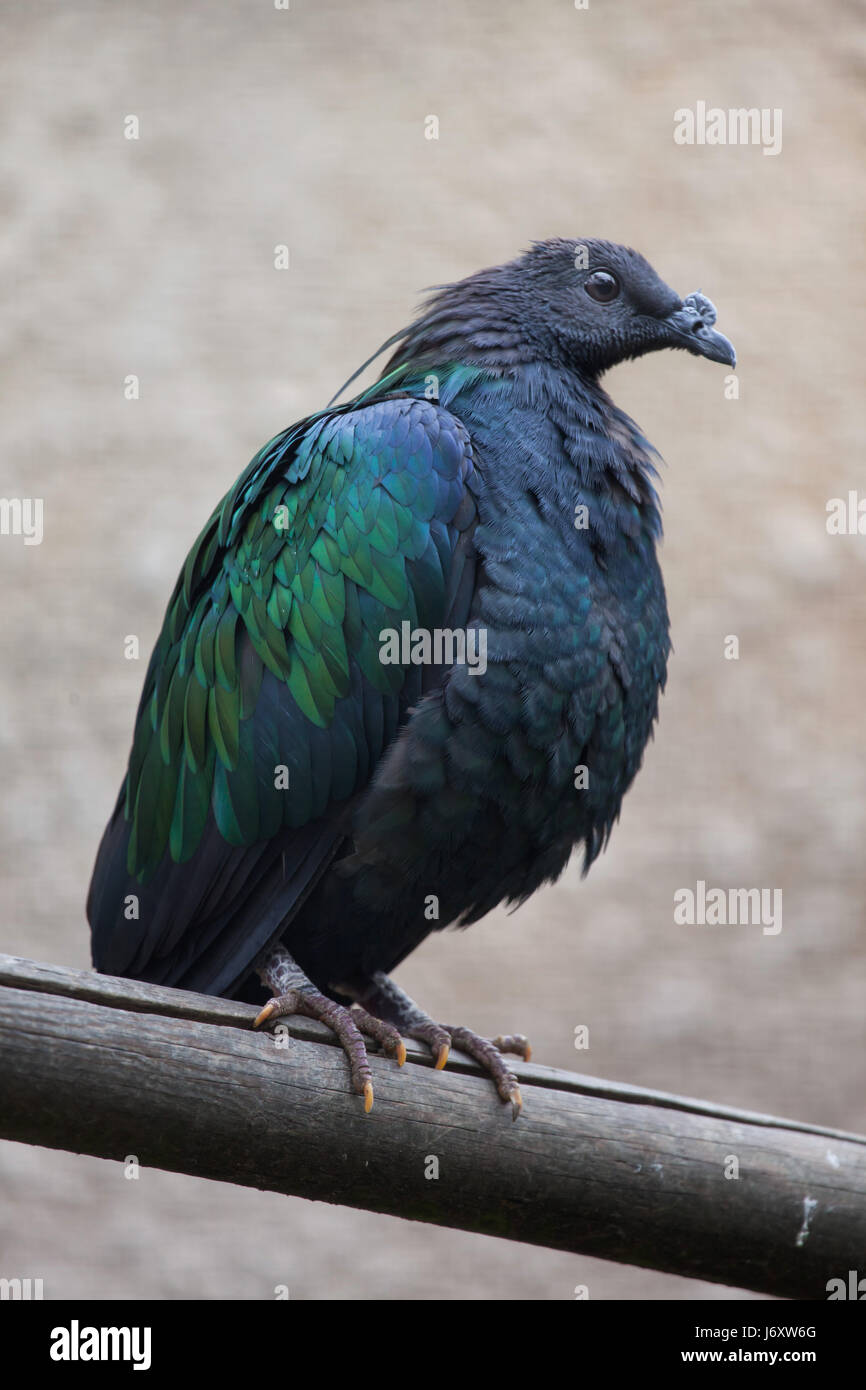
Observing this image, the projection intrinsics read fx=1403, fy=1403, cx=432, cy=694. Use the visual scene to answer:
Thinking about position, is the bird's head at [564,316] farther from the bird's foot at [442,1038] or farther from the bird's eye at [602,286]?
the bird's foot at [442,1038]

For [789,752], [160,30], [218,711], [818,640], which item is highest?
[160,30]

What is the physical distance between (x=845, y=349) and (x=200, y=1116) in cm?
476

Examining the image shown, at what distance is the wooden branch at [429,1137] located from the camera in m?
2.30

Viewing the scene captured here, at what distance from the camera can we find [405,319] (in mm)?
5910

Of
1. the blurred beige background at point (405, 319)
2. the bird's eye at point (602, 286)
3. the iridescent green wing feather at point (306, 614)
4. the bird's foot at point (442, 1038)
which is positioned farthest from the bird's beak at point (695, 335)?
the blurred beige background at point (405, 319)

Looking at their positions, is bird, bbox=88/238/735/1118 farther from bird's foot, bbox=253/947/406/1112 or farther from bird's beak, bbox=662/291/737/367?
bird's beak, bbox=662/291/737/367

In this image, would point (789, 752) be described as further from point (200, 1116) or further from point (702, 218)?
point (200, 1116)

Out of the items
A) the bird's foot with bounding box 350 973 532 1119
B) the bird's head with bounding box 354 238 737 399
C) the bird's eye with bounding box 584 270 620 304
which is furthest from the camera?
the bird's eye with bounding box 584 270 620 304

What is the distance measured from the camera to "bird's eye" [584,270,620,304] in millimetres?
3291

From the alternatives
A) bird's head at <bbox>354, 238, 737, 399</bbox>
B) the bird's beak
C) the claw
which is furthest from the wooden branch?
the bird's beak

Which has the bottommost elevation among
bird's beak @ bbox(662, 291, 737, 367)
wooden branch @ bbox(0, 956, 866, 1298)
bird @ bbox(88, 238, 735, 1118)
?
wooden branch @ bbox(0, 956, 866, 1298)

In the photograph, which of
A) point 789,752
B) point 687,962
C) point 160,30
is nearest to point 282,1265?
point 687,962

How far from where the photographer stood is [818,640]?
589cm

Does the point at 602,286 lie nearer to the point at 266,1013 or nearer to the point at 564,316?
the point at 564,316
